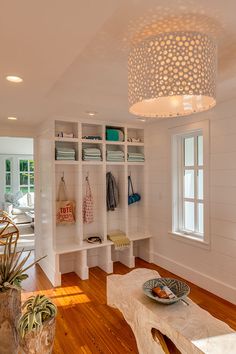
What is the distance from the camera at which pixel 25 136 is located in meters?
4.06

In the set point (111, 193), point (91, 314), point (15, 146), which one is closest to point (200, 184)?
point (111, 193)

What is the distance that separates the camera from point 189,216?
3.62 meters

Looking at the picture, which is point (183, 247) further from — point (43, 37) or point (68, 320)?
point (43, 37)

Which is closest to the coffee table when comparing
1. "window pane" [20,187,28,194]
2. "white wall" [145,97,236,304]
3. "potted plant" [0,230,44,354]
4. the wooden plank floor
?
the wooden plank floor

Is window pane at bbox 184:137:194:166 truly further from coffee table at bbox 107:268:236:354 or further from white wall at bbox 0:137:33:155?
white wall at bbox 0:137:33:155

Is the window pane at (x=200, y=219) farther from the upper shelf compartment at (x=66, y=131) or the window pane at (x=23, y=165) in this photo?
the window pane at (x=23, y=165)

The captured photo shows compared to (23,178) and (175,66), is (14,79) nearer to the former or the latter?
(175,66)

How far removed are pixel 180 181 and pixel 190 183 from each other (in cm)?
18

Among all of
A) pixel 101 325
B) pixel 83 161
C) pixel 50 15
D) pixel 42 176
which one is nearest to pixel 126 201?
pixel 83 161

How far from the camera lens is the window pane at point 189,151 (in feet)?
11.6

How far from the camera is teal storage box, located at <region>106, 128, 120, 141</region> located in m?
3.93

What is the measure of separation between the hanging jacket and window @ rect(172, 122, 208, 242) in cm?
91

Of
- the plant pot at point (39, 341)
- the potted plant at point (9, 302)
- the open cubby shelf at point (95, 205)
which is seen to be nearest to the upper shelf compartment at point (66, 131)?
the open cubby shelf at point (95, 205)

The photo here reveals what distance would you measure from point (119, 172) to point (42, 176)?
4.04 feet
